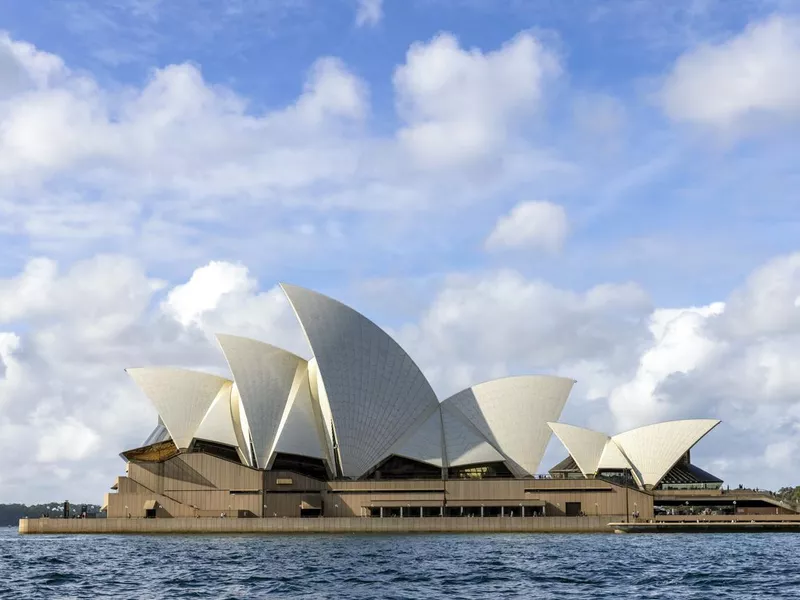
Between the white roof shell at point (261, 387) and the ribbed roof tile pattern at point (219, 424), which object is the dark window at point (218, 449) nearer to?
the ribbed roof tile pattern at point (219, 424)

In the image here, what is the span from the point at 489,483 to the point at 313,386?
51.4 ft

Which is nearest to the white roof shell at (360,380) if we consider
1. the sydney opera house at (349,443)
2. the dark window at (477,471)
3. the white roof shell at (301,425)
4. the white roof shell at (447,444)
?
the sydney opera house at (349,443)

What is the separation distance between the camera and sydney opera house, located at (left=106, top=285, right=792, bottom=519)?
79.9 m

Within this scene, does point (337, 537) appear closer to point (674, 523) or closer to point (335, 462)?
point (335, 462)

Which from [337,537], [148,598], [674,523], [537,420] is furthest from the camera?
[537,420]

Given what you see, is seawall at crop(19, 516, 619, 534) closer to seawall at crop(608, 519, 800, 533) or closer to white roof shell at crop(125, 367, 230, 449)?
seawall at crop(608, 519, 800, 533)

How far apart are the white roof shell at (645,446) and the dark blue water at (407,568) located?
17107 mm

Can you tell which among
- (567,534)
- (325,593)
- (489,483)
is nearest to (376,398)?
(489,483)

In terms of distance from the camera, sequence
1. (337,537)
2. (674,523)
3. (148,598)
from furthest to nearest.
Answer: (674,523) < (337,537) < (148,598)

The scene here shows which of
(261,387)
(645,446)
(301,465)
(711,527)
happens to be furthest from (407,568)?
(645,446)

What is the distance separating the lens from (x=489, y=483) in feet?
268

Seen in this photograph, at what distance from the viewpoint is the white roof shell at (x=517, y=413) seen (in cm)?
8406

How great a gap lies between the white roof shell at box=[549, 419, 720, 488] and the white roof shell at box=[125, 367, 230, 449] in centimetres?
2932

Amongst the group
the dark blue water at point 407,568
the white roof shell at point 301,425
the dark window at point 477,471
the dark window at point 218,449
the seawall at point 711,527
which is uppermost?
the white roof shell at point 301,425
